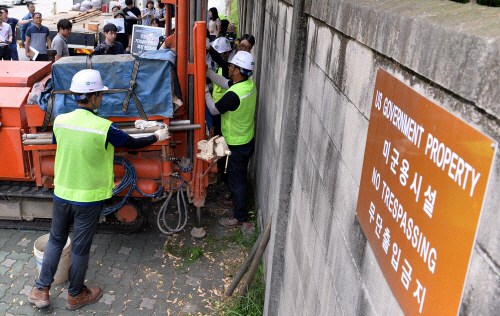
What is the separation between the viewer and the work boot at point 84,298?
4.80 meters

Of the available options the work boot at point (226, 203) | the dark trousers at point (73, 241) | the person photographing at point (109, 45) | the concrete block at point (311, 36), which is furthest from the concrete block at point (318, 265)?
the person photographing at point (109, 45)

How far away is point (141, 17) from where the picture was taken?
15953 mm

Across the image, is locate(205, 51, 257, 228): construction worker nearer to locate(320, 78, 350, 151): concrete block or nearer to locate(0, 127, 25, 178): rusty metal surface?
locate(0, 127, 25, 178): rusty metal surface

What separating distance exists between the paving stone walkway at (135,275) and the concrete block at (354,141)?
3.17m

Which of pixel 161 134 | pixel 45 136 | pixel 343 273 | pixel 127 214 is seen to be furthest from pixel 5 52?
pixel 343 273

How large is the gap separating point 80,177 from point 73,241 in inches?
25.7

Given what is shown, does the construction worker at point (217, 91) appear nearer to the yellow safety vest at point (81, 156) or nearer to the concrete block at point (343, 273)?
the yellow safety vest at point (81, 156)

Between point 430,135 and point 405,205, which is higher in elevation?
point 430,135

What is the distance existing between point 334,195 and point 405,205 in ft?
3.16

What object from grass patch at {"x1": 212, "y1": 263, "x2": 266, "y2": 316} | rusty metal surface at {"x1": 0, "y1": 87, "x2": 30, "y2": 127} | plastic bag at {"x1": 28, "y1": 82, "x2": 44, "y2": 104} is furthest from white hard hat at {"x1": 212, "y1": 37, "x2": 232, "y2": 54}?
grass patch at {"x1": 212, "y1": 263, "x2": 266, "y2": 316}

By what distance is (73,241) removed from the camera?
4.76 m

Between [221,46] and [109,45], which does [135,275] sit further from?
[109,45]

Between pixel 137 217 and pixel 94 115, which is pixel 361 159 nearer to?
pixel 94 115

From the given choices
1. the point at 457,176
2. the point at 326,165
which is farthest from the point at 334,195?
the point at 457,176
